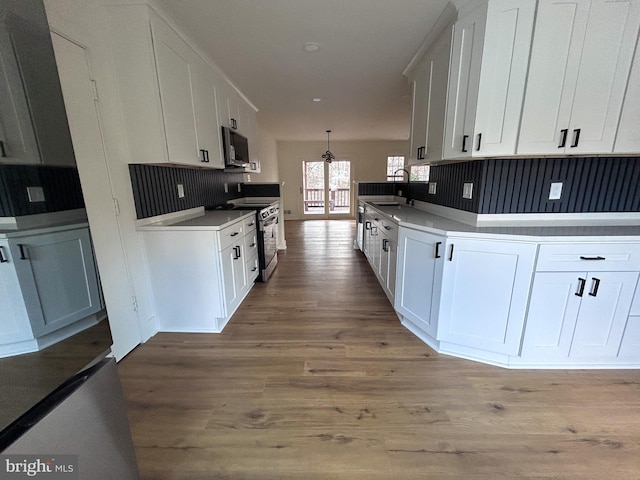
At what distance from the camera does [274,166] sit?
8164 millimetres

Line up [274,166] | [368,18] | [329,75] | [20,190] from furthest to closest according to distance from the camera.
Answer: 1. [274,166]
2. [329,75]
3. [368,18]
4. [20,190]

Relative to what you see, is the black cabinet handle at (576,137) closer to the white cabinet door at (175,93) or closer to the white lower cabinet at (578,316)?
the white lower cabinet at (578,316)

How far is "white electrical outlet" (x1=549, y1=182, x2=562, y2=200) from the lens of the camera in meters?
2.12

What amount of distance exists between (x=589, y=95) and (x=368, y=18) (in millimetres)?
1607

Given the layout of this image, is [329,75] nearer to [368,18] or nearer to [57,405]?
[368,18]

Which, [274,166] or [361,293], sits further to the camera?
[274,166]

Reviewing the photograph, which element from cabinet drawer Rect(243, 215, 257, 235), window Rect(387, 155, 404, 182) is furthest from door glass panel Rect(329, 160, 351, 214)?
cabinet drawer Rect(243, 215, 257, 235)

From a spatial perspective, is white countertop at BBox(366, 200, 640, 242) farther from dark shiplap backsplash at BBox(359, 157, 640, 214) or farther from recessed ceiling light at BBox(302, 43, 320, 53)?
recessed ceiling light at BBox(302, 43, 320, 53)

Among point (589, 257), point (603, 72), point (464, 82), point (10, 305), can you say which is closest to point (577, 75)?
point (603, 72)

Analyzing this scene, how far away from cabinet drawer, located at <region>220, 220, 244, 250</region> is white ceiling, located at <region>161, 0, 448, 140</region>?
161 cm

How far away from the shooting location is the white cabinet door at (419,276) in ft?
6.63

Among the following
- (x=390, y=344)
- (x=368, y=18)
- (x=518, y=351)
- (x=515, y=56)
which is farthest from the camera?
(x=390, y=344)

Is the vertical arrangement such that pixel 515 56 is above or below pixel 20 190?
above

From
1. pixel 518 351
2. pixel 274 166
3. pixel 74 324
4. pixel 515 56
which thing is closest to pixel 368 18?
pixel 515 56
